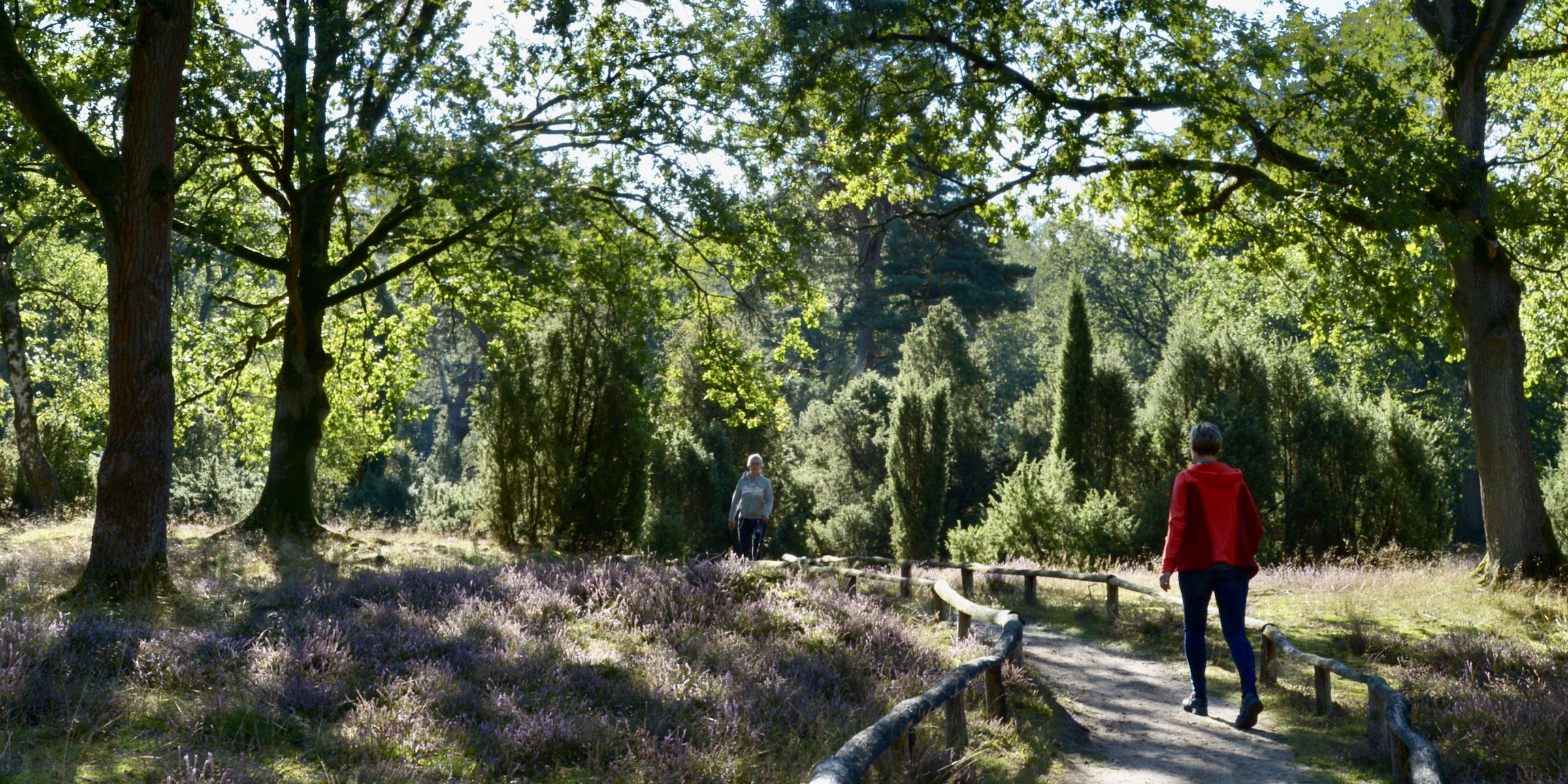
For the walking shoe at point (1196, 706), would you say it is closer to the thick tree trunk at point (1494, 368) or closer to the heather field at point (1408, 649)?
the heather field at point (1408, 649)

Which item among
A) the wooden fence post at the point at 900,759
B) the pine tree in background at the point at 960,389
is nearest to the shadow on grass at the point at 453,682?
the wooden fence post at the point at 900,759

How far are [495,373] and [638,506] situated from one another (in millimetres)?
3689

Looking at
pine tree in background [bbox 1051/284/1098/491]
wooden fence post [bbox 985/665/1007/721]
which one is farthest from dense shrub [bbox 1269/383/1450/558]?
wooden fence post [bbox 985/665/1007/721]

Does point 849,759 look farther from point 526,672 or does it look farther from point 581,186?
point 581,186

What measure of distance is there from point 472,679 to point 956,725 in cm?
295

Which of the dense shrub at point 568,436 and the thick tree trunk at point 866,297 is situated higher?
the thick tree trunk at point 866,297

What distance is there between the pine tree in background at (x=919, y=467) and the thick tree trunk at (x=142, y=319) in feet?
73.6

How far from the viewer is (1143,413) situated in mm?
25594

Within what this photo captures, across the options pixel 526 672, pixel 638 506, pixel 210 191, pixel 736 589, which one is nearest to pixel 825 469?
pixel 638 506

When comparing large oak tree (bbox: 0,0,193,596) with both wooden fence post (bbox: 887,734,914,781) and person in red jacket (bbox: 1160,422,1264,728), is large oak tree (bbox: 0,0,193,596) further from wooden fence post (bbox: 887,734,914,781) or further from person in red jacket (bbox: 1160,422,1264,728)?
person in red jacket (bbox: 1160,422,1264,728)

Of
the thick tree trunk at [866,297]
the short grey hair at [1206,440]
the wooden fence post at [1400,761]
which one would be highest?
the thick tree trunk at [866,297]

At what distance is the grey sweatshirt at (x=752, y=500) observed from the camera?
15.4 meters

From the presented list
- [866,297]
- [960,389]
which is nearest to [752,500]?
[960,389]

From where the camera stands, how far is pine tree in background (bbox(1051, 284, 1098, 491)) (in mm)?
26688
